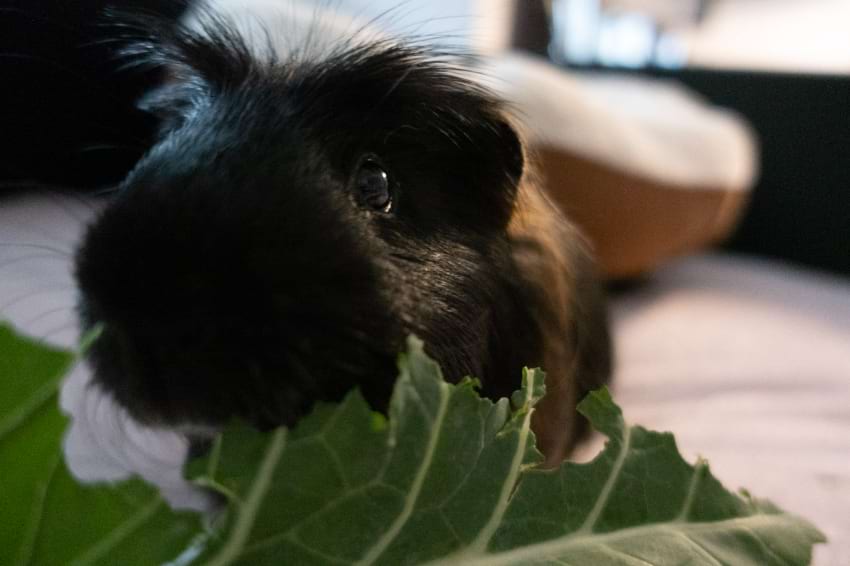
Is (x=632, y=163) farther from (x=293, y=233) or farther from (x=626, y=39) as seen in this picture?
(x=626, y=39)

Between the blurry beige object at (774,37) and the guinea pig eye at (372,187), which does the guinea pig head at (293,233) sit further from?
the blurry beige object at (774,37)

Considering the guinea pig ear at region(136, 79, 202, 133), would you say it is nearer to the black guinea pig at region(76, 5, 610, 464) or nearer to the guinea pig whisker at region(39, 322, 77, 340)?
the black guinea pig at region(76, 5, 610, 464)

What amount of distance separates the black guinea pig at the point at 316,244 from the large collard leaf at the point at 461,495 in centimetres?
7

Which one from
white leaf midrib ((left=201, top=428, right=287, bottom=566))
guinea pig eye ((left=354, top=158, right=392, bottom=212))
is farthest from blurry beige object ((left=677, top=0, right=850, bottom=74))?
white leaf midrib ((left=201, top=428, right=287, bottom=566))

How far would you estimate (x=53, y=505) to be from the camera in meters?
0.40

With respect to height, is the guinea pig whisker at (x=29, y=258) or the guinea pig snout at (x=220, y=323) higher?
the guinea pig snout at (x=220, y=323)

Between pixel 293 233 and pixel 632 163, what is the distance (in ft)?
4.45

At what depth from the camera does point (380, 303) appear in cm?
55

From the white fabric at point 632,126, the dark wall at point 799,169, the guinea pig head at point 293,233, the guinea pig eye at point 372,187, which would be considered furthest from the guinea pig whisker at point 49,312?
the dark wall at point 799,169

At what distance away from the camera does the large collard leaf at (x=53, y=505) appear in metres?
0.39

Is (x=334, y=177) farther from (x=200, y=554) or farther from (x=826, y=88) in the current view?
(x=826, y=88)

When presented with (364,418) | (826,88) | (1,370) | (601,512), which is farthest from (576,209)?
(826,88)

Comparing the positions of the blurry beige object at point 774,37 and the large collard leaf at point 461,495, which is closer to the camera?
the large collard leaf at point 461,495

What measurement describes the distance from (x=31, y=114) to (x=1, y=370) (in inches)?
24.0
